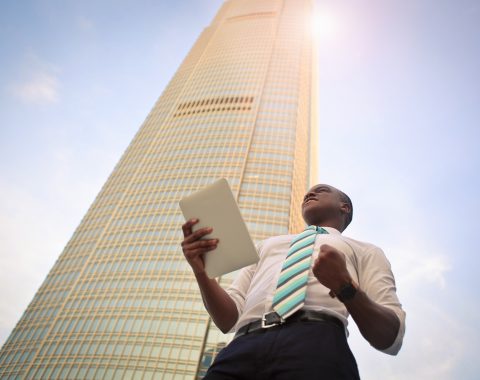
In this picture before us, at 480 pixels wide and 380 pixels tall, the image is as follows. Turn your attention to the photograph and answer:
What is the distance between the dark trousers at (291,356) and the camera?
1.64m

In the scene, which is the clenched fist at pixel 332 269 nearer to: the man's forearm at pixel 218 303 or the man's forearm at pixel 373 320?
the man's forearm at pixel 373 320

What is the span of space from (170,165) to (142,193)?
22.7ft

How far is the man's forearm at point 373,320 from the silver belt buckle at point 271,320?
0.37 m

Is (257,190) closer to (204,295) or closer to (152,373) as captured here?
(152,373)

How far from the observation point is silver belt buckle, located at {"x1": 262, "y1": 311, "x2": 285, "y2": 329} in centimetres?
186

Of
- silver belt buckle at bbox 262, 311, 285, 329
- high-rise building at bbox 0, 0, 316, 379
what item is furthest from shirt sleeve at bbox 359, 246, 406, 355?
high-rise building at bbox 0, 0, 316, 379

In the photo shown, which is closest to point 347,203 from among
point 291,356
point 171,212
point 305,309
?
point 305,309

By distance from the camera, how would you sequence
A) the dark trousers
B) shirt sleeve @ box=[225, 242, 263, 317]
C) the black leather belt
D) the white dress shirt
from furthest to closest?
shirt sleeve @ box=[225, 242, 263, 317], the white dress shirt, the black leather belt, the dark trousers

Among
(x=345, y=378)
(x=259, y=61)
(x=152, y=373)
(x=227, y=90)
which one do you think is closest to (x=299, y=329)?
(x=345, y=378)

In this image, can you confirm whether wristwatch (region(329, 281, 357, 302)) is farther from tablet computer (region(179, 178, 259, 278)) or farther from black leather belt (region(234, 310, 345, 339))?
tablet computer (region(179, 178, 259, 278))

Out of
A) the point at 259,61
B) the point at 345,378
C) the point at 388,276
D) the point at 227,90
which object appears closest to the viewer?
the point at 345,378

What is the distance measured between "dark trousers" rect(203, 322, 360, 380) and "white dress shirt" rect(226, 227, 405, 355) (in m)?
0.17

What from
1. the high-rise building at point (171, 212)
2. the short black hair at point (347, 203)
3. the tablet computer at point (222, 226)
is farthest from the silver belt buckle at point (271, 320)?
the high-rise building at point (171, 212)

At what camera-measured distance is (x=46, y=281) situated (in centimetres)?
5766
